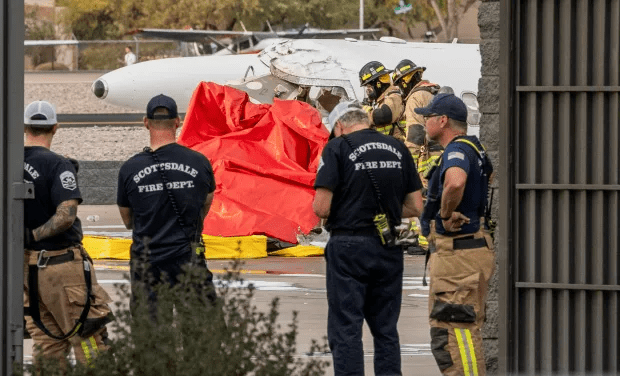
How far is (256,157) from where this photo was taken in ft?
54.1

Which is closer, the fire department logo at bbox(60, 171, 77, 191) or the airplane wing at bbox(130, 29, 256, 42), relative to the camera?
the fire department logo at bbox(60, 171, 77, 191)

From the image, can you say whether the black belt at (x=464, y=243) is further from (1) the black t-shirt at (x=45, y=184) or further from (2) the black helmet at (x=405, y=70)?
(2) the black helmet at (x=405, y=70)

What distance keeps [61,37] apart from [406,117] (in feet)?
167

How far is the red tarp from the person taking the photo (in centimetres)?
1573

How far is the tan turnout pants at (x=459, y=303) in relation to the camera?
7.79 metres

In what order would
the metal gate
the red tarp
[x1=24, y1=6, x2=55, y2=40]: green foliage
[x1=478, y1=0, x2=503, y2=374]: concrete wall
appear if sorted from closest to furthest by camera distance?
the metal gate < [x1=478, y1=0, x2=503, y2=374]: concrete wall < the red tarp < [x1=24, y1=6, x2=55, y2=40]: green foliage

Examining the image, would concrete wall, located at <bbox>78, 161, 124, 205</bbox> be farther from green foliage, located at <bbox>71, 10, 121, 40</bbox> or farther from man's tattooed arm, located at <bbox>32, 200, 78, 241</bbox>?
green foliage, located at <bbox>71, 10, 121, 40</bbox>

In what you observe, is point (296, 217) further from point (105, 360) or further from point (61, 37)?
point (61, 37)

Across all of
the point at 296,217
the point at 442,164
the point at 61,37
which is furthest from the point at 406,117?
the point at 61,37

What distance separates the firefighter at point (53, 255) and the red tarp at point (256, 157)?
25.0ft

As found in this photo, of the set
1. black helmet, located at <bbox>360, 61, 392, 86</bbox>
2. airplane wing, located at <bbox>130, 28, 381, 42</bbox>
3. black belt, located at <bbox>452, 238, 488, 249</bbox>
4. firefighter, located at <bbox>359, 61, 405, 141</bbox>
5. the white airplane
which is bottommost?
black belt, located at <bbox>452, 238, 488, 249</bbox>

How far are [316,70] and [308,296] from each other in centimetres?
795

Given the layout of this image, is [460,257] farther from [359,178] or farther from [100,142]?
[100,142]

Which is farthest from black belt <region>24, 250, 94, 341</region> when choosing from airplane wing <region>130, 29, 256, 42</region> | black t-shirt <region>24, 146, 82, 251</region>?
airplane wing <region>130, 29, 256, 42</region>
